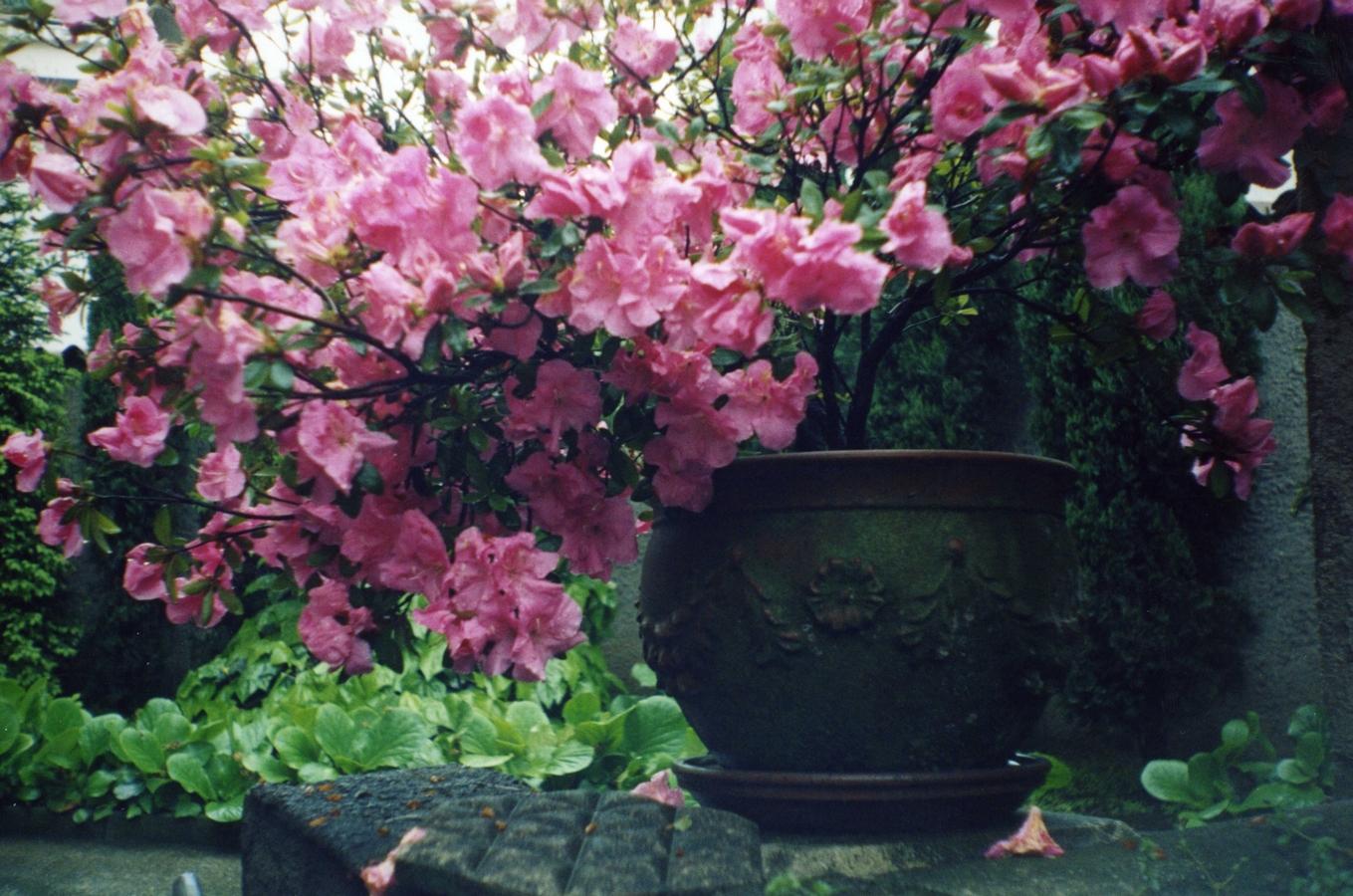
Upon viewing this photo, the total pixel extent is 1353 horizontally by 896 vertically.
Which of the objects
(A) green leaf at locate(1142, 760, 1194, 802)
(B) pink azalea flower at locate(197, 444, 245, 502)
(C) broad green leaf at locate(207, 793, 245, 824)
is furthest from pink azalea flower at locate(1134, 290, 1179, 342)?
(C) broad green leaf at locate(207, 793, 245, 824)

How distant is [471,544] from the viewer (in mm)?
1068

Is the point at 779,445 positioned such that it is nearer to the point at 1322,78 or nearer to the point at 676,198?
the point at 676,198

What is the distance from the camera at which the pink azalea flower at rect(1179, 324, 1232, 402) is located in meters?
1.13

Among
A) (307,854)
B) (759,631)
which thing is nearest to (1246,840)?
(759,631)

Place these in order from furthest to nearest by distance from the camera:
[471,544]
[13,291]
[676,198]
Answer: [13,291], [471,544], [676,198]

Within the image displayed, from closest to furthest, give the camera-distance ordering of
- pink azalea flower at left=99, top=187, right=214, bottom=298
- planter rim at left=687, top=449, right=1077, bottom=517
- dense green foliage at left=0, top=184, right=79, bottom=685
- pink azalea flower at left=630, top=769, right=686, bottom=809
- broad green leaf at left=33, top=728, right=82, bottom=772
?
1. pink azalea flower at left=99, top=187, right=214, bottom=298
2. planter rim at left=687, top=449, right=1077, bottom=517
3. pink azalea flower at left=630, top=769, right=686, bottom=809
4. broad green leaf at left=33, top=728, right=82, bottom=772
5. dense green foliage at left=0, top=184, right=79, bottom=685

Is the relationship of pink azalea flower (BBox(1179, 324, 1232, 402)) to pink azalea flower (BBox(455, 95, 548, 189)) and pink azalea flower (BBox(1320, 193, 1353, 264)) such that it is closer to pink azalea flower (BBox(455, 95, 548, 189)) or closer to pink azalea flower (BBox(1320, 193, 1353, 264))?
pink azalea flower (BBox(1320, 193, 1353, 264))

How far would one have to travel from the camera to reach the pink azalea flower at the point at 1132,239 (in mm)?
999

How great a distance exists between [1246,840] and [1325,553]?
0.45 metres

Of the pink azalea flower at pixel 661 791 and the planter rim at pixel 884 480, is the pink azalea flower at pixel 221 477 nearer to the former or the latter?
the planter rim at pixel 884 480

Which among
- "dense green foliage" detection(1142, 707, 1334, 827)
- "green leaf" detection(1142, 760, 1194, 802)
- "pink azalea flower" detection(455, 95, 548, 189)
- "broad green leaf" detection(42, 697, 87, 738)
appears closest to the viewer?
"pink azalea flower" detection(455, 95, 548, 189)

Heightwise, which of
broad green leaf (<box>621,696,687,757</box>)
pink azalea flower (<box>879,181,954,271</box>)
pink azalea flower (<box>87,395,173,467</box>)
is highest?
pink azalea flower (<box>879,181,954,271</box>)

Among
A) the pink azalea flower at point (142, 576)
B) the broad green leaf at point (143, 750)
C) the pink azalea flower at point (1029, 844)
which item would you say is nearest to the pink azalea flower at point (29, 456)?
the pink azalea flower at point (142, 576)

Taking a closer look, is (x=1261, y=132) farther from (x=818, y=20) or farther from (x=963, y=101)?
(x=818, y=20)
